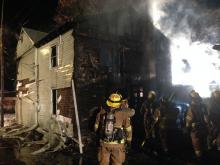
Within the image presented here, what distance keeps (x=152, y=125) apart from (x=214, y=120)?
96.5 inches

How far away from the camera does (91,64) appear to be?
43.1 ft

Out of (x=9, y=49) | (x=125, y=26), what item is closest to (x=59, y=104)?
(x=125, y=26)

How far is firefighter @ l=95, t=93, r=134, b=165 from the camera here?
20.9 feet

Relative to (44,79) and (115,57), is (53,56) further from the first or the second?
(115,57)

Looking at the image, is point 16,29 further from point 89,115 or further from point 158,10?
point 89,115

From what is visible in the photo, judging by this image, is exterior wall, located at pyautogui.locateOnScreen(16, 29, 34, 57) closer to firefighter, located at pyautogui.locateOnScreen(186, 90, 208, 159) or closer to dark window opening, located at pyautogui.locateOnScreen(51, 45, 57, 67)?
dark window opening, located at pyautogui.locateOnScreen(51, 45, 57, 67)

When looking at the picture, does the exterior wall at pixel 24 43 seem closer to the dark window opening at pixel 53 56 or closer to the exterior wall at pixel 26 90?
the exterior wall at pixel 26 90

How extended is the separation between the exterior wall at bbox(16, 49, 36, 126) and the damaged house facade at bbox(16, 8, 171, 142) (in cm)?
7

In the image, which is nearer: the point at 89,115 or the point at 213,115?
the point at 213,115

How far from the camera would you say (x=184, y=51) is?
75.4 ft

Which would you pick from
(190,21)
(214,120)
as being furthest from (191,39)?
(214,120)

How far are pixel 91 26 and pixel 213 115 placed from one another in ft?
23.0

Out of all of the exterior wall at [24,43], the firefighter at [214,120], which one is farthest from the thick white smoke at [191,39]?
the exterior wall at [24,43]

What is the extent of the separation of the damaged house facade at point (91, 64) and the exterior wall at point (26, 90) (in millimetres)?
70
